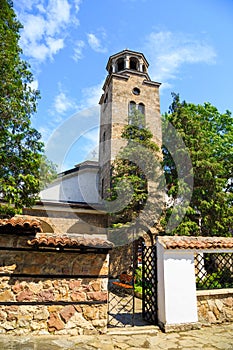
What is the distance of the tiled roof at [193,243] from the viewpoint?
4994mm

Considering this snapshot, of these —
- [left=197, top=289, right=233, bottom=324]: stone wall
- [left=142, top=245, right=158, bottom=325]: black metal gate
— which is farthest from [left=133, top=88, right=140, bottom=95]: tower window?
[left=197, top=289, right=233, bottom=324]: stone wall

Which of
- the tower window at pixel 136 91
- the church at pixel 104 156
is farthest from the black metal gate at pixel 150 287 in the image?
the tower window at pixel 136 91

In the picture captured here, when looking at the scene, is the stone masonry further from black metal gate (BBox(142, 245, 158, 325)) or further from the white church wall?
the white church wall

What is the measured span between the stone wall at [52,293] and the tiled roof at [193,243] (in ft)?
4.61

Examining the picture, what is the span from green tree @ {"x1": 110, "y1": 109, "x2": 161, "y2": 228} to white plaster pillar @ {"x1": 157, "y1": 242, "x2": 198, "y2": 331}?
6406mm

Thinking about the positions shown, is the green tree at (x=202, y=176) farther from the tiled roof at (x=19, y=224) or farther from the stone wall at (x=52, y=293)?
the tiled roof at (x=19, y=224)

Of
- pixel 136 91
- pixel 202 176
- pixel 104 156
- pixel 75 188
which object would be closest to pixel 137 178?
pixel 202 176

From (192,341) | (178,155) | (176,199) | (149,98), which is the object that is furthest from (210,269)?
(149,98)

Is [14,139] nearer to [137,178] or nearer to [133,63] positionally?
[137,178]

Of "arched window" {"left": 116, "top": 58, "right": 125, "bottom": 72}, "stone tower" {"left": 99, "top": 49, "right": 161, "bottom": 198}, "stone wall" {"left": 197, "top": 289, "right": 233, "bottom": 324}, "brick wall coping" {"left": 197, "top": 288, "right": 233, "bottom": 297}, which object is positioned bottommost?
"stone wall" {"left": 197, "top": 289, "right": 233, "bottom": 324}

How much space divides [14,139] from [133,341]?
567 centimetres

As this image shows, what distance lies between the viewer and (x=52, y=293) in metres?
4.38

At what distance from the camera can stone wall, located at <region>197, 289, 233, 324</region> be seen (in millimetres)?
5125

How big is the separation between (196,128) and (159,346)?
10.3m
